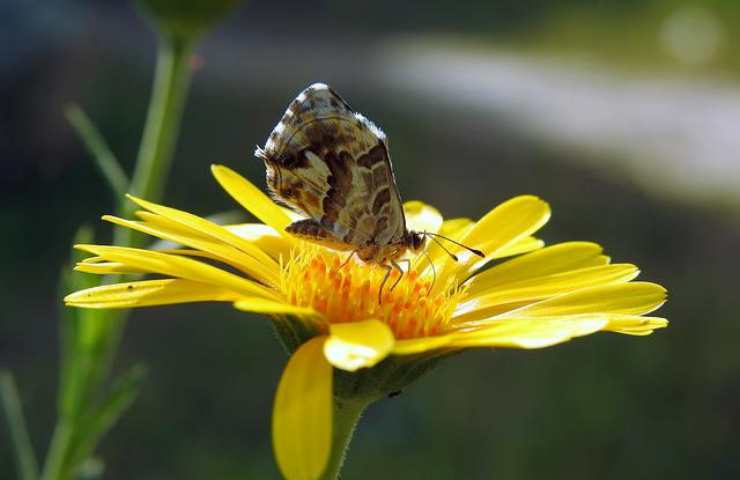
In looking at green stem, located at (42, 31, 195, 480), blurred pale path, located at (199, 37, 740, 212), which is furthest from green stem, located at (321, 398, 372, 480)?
blurred pale path, located at (199, 37, 740, 212)

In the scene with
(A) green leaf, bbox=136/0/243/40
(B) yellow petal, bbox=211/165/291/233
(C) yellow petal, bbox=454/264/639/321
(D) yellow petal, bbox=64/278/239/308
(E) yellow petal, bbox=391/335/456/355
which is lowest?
(E) yellow petal, bbox=391/335/456/355

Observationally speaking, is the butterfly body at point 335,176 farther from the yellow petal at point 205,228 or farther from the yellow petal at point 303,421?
the yellow petal at point 303,421

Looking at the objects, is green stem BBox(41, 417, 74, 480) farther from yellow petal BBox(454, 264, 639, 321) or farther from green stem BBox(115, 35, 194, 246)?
yellow petal BBox(454, 264, 639, 321)

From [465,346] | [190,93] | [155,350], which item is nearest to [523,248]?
[465,346]

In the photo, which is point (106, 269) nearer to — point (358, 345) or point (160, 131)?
point (358, 345)

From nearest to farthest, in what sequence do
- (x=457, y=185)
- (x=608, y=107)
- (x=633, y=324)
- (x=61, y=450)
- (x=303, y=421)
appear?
(x=303, y=421) < (x=633, y=324) < (x=61, y=450) < (x=457, y=185) < (x=608, y=107)

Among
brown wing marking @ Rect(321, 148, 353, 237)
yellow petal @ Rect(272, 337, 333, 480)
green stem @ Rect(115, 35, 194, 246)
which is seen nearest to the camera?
yellow petal @ Rect(272, 337, 333, 480)

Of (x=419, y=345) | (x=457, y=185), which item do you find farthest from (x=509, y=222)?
(x=457, y=185)
